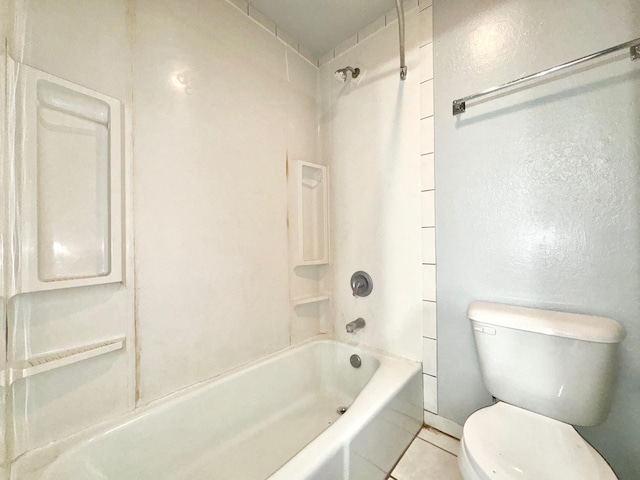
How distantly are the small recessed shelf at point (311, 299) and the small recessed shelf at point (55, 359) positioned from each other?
858mm

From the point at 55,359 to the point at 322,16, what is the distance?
1957mm

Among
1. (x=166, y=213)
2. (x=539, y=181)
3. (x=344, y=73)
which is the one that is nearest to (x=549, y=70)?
(x=539, y=181)

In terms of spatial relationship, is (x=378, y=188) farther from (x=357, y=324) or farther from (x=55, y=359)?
(x=55, y=359)

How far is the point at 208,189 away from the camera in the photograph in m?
1.14

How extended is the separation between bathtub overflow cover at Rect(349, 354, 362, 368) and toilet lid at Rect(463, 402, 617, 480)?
66cm

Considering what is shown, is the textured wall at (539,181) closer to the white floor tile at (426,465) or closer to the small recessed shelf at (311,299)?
the white floor tile at (426,465)

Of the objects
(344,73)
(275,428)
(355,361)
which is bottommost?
(275,428)

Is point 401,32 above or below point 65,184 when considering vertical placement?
above

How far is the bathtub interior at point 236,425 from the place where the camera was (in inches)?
33.6

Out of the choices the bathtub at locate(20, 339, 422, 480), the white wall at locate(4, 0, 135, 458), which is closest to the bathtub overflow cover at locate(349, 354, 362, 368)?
the bathtub at locate(20, 339, 422, 480)

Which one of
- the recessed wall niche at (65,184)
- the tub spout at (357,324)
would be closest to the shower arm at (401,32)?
the recessed wall niche at (65,184)

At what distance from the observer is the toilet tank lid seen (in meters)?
0.79

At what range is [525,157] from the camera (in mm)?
1006

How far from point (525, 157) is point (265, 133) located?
1.24 meters
